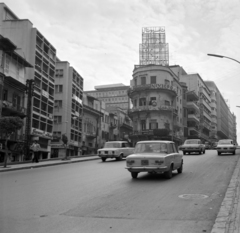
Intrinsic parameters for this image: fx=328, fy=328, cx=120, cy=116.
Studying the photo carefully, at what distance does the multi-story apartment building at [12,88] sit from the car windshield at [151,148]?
79.4ft

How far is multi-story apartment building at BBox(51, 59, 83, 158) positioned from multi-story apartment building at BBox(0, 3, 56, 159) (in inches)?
245

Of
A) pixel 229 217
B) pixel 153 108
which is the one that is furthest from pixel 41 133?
pixel 229 217

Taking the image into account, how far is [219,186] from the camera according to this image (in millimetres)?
11562

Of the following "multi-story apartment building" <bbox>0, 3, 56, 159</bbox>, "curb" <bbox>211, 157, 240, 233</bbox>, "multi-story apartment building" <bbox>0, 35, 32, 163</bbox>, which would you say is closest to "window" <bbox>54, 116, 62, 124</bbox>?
"multi-story apartment building" <bbox>0, 3, 56, 159</bbox>

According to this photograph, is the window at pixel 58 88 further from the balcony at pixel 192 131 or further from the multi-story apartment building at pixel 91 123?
the balcony at pixel 192 131

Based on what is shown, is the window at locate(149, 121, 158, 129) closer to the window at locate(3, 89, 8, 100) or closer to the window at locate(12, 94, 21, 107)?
the window at locate(12, 94, 21, 107)

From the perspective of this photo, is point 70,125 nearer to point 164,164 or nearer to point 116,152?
point 116,152

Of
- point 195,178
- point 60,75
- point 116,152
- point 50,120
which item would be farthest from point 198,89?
point 195,178

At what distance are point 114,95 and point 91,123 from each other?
45.1m

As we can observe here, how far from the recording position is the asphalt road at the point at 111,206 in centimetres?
651

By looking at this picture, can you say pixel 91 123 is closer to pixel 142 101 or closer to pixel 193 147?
pixel 142 101

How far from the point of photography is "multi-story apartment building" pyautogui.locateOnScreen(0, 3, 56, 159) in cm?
4822

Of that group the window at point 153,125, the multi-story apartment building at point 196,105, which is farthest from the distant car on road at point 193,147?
the multi-story apartment building at point 196,105

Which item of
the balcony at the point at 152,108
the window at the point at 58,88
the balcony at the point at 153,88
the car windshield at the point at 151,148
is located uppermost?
the balcony at the point at 153,88
